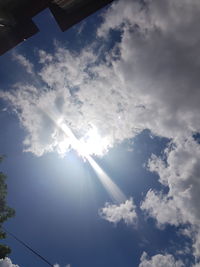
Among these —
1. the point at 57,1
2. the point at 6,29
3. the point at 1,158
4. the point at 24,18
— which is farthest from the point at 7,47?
the point at 1,158

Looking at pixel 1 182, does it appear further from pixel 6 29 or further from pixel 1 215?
pixel 6 29

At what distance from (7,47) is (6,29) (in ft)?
1.31

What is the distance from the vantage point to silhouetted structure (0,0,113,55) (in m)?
4.01

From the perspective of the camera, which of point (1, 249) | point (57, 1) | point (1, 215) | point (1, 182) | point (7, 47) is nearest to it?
point (57, 1)

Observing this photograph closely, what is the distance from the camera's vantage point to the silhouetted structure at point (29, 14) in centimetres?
401

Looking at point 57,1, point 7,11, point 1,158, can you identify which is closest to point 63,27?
point 57,1

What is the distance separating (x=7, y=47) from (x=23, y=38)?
543 millimetres

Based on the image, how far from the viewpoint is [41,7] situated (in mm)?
4145

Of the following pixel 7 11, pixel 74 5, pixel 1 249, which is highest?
pixel 74 5

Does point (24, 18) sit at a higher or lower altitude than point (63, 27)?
lower

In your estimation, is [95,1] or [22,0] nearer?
[22,0]

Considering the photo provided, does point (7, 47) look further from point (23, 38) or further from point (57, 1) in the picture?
point (57, 1)

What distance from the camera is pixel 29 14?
4.18 m

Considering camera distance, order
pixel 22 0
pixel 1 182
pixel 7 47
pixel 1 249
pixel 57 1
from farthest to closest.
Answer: pixel 1 182 < pixel 1 249 < pixel 7 47 < pixel 57 1 < pixel 22 0
